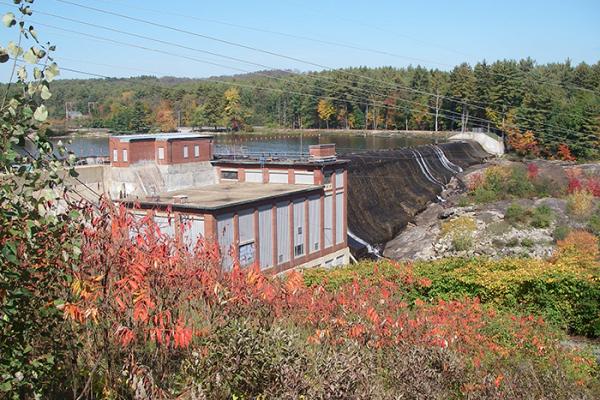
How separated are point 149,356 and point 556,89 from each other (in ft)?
226

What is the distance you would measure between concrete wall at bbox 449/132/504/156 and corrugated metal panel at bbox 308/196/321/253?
1477 inches

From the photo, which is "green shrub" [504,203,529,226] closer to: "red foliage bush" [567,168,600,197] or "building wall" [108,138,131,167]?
"red foliage bush" [567,168,600,197]

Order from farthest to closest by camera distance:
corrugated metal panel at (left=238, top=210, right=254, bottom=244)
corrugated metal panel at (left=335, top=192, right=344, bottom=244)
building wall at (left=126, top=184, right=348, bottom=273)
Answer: corrugated metal panel at (left=335, top=192, right=344, bottom=244) → corrugated metal panel at (left=238, top=210, right=254, bottom=244) → building wall at (left=126, top=184, right=348, bottom=273)

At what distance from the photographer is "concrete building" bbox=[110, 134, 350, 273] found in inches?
864

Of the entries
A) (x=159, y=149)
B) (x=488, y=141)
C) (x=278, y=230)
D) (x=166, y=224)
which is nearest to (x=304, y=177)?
(x=278, y=230)

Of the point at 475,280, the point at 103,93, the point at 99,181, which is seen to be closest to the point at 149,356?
the point at 475,280

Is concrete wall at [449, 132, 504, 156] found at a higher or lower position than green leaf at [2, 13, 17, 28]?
lower

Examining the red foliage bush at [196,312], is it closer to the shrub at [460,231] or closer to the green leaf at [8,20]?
the green leaf at [8,20]

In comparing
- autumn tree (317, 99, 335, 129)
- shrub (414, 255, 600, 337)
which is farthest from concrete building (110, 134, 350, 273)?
autumn tree (317, 99, 335, 129)

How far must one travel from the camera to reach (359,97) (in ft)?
262

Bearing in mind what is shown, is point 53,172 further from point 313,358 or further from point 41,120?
point 313,358

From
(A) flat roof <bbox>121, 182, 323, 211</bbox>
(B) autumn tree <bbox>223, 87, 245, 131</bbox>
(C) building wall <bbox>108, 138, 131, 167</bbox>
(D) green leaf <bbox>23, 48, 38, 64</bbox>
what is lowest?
(A) flat roof <bbox>121, 182, 323, 211</bbox>

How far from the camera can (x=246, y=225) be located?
21.6m

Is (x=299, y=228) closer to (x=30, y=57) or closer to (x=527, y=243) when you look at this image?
(x=527, y=243)
